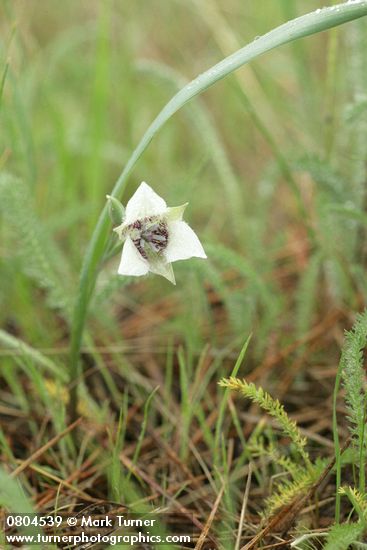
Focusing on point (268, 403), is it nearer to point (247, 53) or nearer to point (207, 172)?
point (247, 53)

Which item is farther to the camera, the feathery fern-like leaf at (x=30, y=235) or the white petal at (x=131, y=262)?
the feathery fern-like leaf at (x=30, y=235)

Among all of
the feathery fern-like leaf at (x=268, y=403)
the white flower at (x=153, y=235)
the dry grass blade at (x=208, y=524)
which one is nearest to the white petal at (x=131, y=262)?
the white flower at (x=153, y=235)

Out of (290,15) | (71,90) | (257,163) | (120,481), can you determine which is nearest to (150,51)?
(71,90)

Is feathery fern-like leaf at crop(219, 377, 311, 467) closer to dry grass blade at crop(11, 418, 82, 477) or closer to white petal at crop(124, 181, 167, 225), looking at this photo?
white petal at crop(124, 181, 167, 225)

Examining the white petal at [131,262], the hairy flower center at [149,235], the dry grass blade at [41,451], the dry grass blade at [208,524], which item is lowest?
the dry grass blade at [208,524]

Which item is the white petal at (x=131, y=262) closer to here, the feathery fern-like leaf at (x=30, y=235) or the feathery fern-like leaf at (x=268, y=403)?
the feathery fern-like leaf at (x=268, y=403)

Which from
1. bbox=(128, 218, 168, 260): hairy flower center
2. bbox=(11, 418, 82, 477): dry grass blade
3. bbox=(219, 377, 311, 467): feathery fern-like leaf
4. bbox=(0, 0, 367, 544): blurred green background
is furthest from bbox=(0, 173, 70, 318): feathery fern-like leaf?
bbox=(219, 377, 311, 467): feathery fern-like leaf
